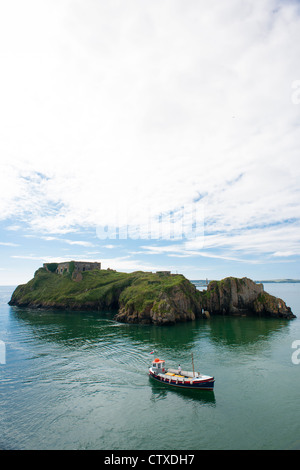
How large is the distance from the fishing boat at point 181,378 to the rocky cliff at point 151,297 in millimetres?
49283

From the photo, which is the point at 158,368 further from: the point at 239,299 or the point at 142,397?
the point at 239,299

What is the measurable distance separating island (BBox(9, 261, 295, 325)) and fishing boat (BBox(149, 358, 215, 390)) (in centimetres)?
4923

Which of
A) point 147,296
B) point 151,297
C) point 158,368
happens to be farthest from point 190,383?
point 147,296

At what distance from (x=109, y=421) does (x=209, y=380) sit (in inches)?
684

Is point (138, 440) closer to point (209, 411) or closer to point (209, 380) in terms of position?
point (209, 411)

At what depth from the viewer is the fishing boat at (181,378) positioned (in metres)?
41.4

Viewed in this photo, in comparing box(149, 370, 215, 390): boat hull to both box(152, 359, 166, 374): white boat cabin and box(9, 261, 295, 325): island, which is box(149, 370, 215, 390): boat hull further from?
box(9, 261, 295, 325): island

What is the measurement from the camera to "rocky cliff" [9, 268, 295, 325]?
105 metres

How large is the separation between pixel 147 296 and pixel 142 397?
70.3 metres

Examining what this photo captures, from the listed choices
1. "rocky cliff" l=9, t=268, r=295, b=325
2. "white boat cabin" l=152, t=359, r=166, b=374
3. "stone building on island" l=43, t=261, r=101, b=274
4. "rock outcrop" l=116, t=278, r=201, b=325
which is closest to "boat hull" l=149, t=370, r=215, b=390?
"white boat cabin" l=152, t=359, r=166, b=374

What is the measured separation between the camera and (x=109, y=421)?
3347 cm

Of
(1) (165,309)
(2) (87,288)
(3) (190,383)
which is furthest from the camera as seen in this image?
(2) (87,288)

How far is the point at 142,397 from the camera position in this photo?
40469 millimetres

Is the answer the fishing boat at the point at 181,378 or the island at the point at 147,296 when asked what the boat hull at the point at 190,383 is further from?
the island at the point at 147,296
